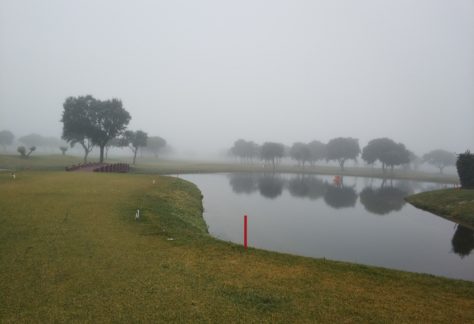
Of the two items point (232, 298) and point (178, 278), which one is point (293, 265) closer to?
point (232, 298)

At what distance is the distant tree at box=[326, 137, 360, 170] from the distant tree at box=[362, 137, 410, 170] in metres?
11.5

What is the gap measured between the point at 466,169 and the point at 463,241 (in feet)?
88.4

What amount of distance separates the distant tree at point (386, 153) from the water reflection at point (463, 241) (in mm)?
97869

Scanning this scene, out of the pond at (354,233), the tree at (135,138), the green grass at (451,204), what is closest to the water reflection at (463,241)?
the pond at (354,233)

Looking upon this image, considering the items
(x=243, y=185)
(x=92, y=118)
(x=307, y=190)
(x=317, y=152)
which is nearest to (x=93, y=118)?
(x=92, y=118)

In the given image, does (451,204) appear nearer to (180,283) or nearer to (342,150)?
(180,283)

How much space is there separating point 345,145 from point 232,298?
139979 mm

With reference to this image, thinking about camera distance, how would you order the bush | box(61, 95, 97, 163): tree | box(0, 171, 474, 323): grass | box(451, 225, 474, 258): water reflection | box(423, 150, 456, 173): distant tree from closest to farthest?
box(0, 171, 474, 323): grass
box(451, 225, 474, 258): water reflection
the bush
box(61, 95, 97, 163): tree
box(423, 150, 456, 173): distant tree

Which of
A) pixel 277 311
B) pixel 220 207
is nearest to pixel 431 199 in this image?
pixel 220 207

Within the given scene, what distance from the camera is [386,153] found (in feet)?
380

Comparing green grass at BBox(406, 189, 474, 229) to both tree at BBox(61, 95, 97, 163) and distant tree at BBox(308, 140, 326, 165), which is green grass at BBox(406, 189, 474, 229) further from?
distant tree at BBox(308, 140, 326, 165)

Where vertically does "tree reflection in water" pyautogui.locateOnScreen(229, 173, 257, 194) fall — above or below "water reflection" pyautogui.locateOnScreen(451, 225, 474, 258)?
above

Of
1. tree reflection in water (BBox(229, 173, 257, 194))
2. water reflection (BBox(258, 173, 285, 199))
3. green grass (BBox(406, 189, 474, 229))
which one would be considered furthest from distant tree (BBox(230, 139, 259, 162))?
green grass (BBox(406, 189, 474, 229))

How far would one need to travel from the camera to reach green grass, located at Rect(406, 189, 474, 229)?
99.8 ft
